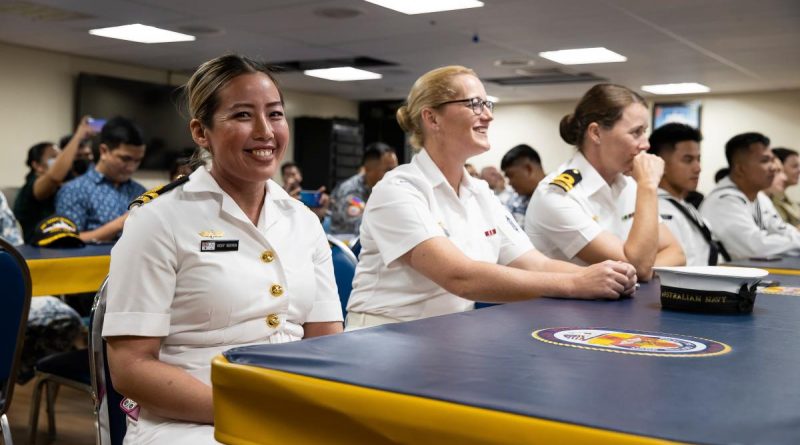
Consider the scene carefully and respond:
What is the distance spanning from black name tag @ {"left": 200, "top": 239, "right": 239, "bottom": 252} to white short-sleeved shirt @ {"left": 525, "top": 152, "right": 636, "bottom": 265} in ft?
4.24

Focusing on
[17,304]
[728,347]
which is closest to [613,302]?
[728,347]

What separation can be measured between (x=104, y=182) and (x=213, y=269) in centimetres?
300

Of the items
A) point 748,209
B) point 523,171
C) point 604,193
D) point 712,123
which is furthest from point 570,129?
point 712,123

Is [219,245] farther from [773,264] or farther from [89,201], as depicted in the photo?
[89,201]

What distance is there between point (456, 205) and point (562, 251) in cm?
52

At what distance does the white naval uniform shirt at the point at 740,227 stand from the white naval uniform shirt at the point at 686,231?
106 cm

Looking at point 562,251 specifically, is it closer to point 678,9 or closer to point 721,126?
point 678,9

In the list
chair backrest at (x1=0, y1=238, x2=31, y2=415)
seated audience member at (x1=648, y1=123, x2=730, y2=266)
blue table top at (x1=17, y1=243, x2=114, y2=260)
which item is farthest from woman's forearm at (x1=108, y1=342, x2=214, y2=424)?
seated audience member at (x1=648, y1=123, x2=730, y2=266)

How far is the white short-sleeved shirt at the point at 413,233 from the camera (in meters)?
2.06

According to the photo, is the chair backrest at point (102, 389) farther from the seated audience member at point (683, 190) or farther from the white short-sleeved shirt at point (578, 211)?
the seated audience member at point (683, 190)

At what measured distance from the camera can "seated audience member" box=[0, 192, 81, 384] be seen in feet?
10.8

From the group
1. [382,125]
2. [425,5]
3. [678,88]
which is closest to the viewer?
[425,5]

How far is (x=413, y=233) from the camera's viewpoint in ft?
6.64

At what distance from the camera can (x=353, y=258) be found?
93.5 inches
